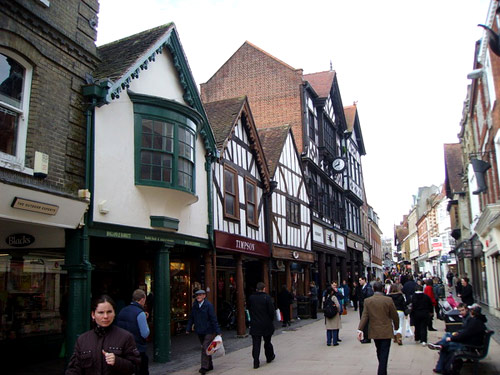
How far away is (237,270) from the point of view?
15508 millimetres

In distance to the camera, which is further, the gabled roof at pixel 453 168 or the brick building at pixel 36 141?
the gabled roof at pixel 453 168

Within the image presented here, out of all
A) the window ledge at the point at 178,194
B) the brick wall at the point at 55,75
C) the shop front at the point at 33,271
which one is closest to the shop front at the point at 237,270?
the window ledge at the point at 178,194

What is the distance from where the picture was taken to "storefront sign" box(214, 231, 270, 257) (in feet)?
47.1

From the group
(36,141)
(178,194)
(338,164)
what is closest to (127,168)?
(178,194)

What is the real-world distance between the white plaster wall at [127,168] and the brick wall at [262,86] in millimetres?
15196

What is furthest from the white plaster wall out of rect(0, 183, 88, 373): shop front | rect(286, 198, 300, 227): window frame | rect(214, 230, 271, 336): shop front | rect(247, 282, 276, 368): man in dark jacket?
rect(286, 198, 300, 227): window frame

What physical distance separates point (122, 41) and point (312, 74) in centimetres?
2388

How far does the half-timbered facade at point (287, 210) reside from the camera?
19984 mm

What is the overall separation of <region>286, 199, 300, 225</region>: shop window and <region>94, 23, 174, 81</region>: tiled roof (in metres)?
11.1

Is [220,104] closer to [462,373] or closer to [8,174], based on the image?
[8,174]

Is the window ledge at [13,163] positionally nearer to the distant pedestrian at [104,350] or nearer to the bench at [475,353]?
the distant pedestrian at [104,350]

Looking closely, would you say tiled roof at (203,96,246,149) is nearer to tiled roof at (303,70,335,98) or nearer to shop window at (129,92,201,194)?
shop window at (129,92,201,194)

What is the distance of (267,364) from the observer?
1044cm

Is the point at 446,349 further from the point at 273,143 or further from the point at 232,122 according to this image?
the point at 273,143
